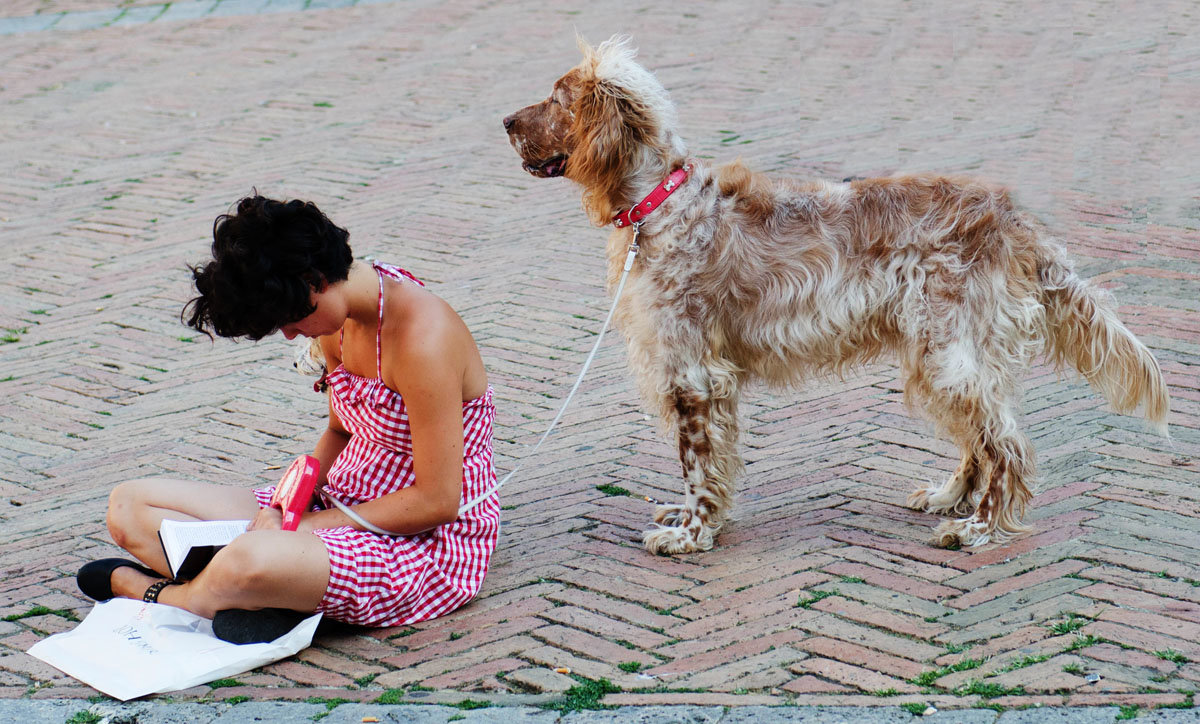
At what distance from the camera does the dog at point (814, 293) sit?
421 cm

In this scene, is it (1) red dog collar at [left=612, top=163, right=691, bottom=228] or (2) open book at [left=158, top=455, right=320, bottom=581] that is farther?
(1) red dog collar at [left=612, top=163, right=691, bottom=228]

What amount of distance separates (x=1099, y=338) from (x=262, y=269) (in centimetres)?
278

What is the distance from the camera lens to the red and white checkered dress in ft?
13.0

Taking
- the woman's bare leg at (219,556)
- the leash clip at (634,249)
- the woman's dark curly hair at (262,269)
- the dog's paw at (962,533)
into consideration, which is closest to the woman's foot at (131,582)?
the woman's bare leg at (219,556)

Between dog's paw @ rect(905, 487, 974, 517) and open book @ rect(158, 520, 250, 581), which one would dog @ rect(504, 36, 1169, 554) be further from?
open book @ rect(158, 520, 250, 581)

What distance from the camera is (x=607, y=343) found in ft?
22.2

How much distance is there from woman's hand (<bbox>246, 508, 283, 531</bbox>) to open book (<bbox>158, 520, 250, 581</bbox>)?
0.10 metres

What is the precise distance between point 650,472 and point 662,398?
83 cm

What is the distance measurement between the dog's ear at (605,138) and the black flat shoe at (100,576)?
201 cm

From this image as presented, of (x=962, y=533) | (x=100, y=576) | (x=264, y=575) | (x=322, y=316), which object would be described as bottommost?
(x=962, y=533)

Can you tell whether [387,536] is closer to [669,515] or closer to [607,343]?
[669,515]

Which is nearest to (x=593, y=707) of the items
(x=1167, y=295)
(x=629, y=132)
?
(x=629, y=132)

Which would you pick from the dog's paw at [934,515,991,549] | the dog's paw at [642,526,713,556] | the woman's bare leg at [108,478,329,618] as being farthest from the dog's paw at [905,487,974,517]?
the woman's bare leg at [108,478,329,618]

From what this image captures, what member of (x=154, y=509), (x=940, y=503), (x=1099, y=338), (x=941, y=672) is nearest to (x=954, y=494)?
(x=940, y=503)
